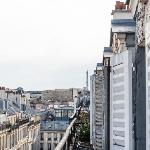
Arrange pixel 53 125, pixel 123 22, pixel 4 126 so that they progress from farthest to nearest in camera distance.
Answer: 1. pixel 53 125
2. pixel 4 126
3. pixel 123 22

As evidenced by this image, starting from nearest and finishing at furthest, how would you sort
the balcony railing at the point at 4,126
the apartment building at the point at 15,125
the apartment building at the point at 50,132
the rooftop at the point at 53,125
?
the balcony railing at the point at 4,126 → the apartment building at the point at 15,125 → the rooftop at the point at 53,125 → the apartment building at the point at 50,132

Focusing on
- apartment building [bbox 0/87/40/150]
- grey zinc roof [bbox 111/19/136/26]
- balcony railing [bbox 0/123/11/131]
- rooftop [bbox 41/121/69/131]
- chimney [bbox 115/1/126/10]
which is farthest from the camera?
rooftop [bbox 41/121/69/131]

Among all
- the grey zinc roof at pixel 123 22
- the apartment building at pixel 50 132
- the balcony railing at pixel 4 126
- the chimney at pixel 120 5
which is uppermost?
the chimney at pixel 120 5

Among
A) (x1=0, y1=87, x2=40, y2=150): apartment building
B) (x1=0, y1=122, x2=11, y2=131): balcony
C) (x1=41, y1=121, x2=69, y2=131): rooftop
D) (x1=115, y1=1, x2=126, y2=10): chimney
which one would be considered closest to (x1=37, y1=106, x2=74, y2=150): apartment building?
(x1=41, y1=121, x2=69, y2=131): rooftop

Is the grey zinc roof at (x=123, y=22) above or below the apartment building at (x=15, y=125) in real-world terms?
above

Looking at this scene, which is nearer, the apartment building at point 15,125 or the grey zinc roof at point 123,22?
the grey zinc roof at point 123,22

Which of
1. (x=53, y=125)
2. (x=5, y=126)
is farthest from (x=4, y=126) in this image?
(x=53, y=125)

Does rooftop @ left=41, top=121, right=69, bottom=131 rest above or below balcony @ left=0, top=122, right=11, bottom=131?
below

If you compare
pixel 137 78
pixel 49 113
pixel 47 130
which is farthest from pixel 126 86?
pixel 49 113

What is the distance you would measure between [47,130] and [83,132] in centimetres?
5156

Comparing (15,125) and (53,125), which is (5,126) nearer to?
(15,125)

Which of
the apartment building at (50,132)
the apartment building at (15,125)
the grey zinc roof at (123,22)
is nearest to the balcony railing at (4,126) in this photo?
the apartment building at (15,125)

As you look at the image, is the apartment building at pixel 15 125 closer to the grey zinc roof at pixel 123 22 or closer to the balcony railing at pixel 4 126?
the balcony railing at pixel 4 126

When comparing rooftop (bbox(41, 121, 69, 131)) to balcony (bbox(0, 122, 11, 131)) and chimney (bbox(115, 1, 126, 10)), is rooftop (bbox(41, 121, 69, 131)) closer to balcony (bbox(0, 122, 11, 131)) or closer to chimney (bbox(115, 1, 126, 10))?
balcony (bbox(0, 122, 11, 131))
